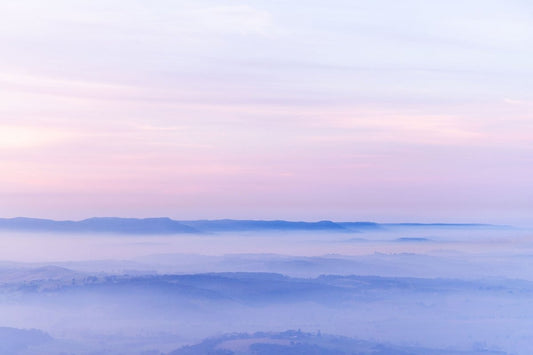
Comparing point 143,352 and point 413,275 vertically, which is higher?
point 413,275

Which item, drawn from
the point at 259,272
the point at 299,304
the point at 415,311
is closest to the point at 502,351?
the point at 415,311

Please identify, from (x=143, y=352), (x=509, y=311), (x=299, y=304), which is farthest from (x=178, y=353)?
(x=509, y=311)

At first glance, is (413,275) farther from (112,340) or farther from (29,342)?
(29,342)

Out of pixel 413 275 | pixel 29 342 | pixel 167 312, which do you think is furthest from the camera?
pixel 413 275

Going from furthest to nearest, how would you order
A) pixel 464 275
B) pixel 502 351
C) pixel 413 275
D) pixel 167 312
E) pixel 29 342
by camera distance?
pixel 464 275 < pixel 413 275 < pixel 167 312 < pixel 502 351 < pixel 29 342

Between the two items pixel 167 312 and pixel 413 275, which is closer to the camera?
pixel 167 312

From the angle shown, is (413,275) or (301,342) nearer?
(301,342)

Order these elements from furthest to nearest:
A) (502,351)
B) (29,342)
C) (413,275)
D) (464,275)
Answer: (464,275) → (413,275) → (502,351) → (29,342)

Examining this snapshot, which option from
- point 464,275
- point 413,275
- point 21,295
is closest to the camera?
point 21,295

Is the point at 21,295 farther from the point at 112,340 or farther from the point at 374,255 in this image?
the point at 374,255
